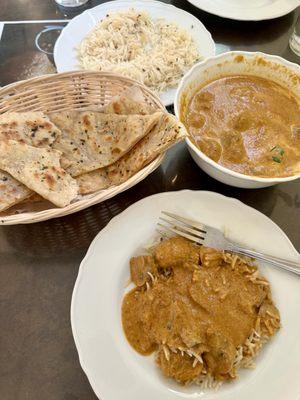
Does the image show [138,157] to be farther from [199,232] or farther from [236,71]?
[236,71]

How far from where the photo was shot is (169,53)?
201 centimetres

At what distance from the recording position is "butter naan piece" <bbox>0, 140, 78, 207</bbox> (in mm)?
1372

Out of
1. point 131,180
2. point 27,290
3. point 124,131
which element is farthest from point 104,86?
point 27,290

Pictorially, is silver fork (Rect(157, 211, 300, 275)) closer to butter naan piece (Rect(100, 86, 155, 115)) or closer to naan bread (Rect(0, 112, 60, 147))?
butter naan piece (Rect(100, 86, 155, 115))

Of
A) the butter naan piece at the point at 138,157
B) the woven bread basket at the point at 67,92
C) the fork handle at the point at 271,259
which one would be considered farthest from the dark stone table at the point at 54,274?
the woven bread basket at the point at 67,92

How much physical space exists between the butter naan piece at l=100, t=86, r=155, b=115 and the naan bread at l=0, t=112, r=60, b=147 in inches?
10.7

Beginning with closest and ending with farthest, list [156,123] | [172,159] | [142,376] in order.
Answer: [142,376]
[156,123]
[172,159]

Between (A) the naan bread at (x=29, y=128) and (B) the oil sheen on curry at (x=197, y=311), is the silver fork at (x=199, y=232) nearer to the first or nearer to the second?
(B) the oil sheen on curry at (x=197, y=311)

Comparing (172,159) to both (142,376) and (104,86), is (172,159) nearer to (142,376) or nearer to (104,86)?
(104,86)

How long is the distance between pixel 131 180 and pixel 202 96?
586 millimetres

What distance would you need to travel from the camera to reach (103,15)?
2.22 metres

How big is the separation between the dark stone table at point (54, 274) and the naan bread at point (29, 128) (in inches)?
14.1

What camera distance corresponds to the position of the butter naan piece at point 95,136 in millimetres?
1477

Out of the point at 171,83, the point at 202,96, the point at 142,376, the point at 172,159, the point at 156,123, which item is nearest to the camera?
the point at 142,376
